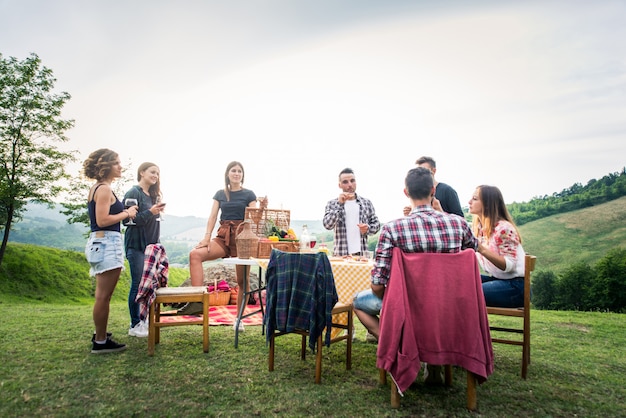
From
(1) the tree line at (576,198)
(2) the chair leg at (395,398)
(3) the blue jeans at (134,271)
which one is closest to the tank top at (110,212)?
(3) the blue jeans at (134,271)

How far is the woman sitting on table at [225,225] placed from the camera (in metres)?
4.77

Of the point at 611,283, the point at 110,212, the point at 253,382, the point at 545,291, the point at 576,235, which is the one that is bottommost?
the point at 545,291

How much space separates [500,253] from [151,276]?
122 inches

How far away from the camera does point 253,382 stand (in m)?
2.91

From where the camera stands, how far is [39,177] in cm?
1288

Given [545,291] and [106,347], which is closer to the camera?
[106,347]

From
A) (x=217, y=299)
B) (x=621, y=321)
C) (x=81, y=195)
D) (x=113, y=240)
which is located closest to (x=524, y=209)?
(x=621, y=321)

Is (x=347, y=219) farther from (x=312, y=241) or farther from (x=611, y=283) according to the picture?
(x=611, y=283)

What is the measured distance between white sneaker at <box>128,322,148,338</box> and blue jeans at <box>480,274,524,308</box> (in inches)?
134

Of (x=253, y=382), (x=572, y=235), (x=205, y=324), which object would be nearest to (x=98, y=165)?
(x=205, y=324)

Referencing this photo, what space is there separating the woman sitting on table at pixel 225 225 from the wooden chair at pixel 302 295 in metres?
1.58

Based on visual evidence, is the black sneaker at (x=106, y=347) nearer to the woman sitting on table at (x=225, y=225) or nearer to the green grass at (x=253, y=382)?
the green grass at (x=253, y=382)

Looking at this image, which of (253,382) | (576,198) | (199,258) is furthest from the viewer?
(576,198)

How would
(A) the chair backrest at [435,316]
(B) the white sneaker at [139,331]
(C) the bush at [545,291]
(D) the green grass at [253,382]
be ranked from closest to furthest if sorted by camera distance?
(A) the chair backrest at [435,316]
(D) the green grass at [253,382]
(B) the white sneaker at [139,331]
(C) the bush at [545,291]
